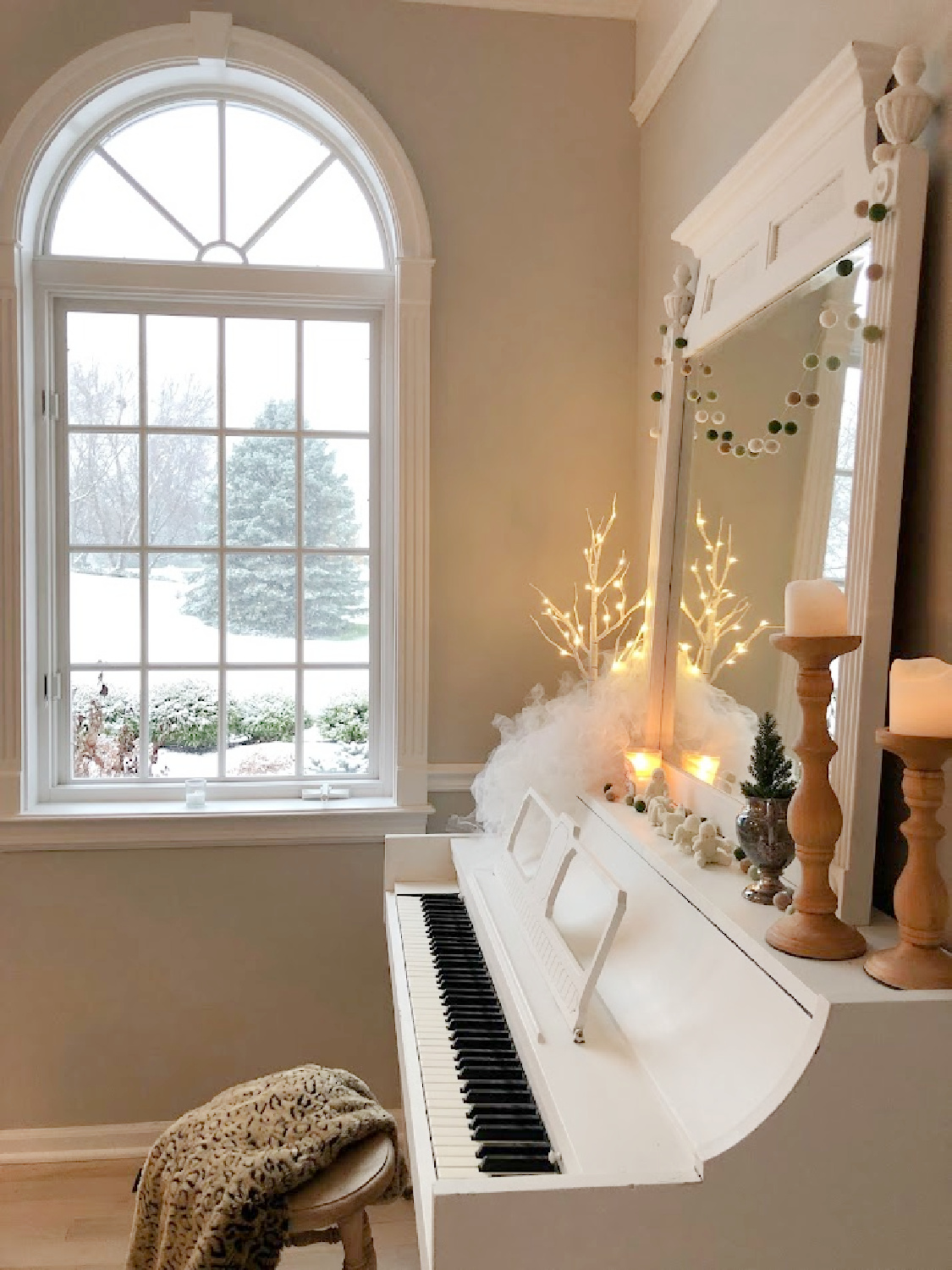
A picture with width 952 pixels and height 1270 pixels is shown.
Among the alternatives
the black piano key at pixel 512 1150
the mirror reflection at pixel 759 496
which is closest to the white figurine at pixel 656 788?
the mirror reflection at pixel 759 496

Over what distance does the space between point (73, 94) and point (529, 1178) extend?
9.20 ft

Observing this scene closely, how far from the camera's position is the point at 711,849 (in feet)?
5.63

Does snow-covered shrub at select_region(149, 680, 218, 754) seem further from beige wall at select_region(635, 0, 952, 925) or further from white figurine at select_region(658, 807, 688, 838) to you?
white figurine at select_region(658, 807, 688, 838)

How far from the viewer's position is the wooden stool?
1750mm

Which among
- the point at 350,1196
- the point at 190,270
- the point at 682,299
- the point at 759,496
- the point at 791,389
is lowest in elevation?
the point at 350,1196

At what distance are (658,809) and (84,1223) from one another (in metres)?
1.80

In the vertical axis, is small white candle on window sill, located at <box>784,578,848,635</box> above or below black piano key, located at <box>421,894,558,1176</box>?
above

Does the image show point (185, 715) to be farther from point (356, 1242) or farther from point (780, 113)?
point (780, 113)

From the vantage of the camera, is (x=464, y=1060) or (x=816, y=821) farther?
(x=464, y=1060)

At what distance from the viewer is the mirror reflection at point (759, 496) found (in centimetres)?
157

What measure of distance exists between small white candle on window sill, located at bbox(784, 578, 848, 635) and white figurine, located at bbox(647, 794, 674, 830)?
2.41ft

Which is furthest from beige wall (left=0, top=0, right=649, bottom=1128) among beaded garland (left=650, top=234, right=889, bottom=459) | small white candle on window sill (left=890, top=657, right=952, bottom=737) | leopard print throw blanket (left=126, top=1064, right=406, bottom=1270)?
small white candle on window sill (left=890, top=657, right=952, bottom=737)

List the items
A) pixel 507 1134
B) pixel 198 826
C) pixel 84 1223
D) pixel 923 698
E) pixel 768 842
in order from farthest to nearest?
pixel 198 826, pixel 84 1223, pixel 768 842, pixel 507 1134, pixel 923 698

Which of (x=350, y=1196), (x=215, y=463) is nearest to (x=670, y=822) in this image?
(x=350, y=1196)
